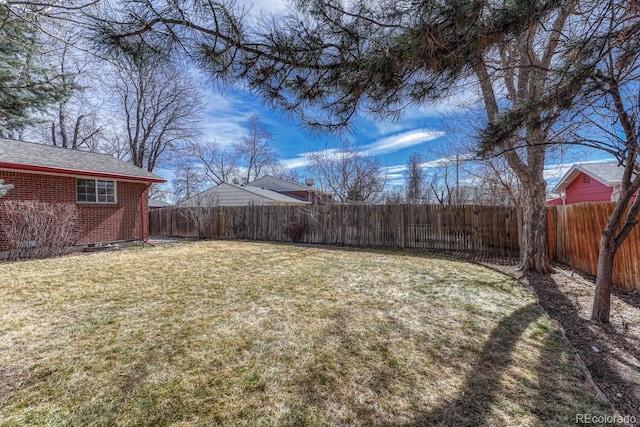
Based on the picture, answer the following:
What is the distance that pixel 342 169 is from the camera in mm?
20391

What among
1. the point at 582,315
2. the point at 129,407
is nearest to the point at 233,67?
the point at 129,407

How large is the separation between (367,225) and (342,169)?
10.7 metres

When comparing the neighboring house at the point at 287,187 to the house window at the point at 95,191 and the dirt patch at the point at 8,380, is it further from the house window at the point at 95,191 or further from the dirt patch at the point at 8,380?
the dirt patch at the point at 8,380

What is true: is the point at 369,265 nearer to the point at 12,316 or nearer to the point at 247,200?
the point at 12,316

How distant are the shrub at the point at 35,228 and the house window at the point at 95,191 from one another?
103 cm

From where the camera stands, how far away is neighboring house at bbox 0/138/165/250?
7.22 m

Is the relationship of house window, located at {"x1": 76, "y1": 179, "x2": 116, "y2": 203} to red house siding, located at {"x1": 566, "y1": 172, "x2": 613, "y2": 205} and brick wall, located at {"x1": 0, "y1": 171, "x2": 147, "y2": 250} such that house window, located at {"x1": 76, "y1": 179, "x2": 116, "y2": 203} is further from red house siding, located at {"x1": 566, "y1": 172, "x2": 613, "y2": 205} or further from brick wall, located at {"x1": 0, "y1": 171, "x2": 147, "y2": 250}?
red house siding, located at {"x1": 566, "y1": 172, "x2": 613, "y2": 205}

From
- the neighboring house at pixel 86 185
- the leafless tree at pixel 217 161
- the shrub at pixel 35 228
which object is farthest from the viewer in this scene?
the leafless tree at pixel 217 161

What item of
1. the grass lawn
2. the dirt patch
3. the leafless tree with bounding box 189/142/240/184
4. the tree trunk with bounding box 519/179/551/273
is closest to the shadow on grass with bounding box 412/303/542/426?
the grass lawn

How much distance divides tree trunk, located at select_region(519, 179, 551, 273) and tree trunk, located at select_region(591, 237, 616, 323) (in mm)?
3107

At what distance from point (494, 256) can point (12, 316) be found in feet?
32.6

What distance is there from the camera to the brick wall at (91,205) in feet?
23.7

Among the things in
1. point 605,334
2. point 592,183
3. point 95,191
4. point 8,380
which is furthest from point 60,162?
point 592,183

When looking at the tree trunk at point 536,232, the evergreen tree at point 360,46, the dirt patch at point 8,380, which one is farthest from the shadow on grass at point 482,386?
the tree trunk at point 536,232
